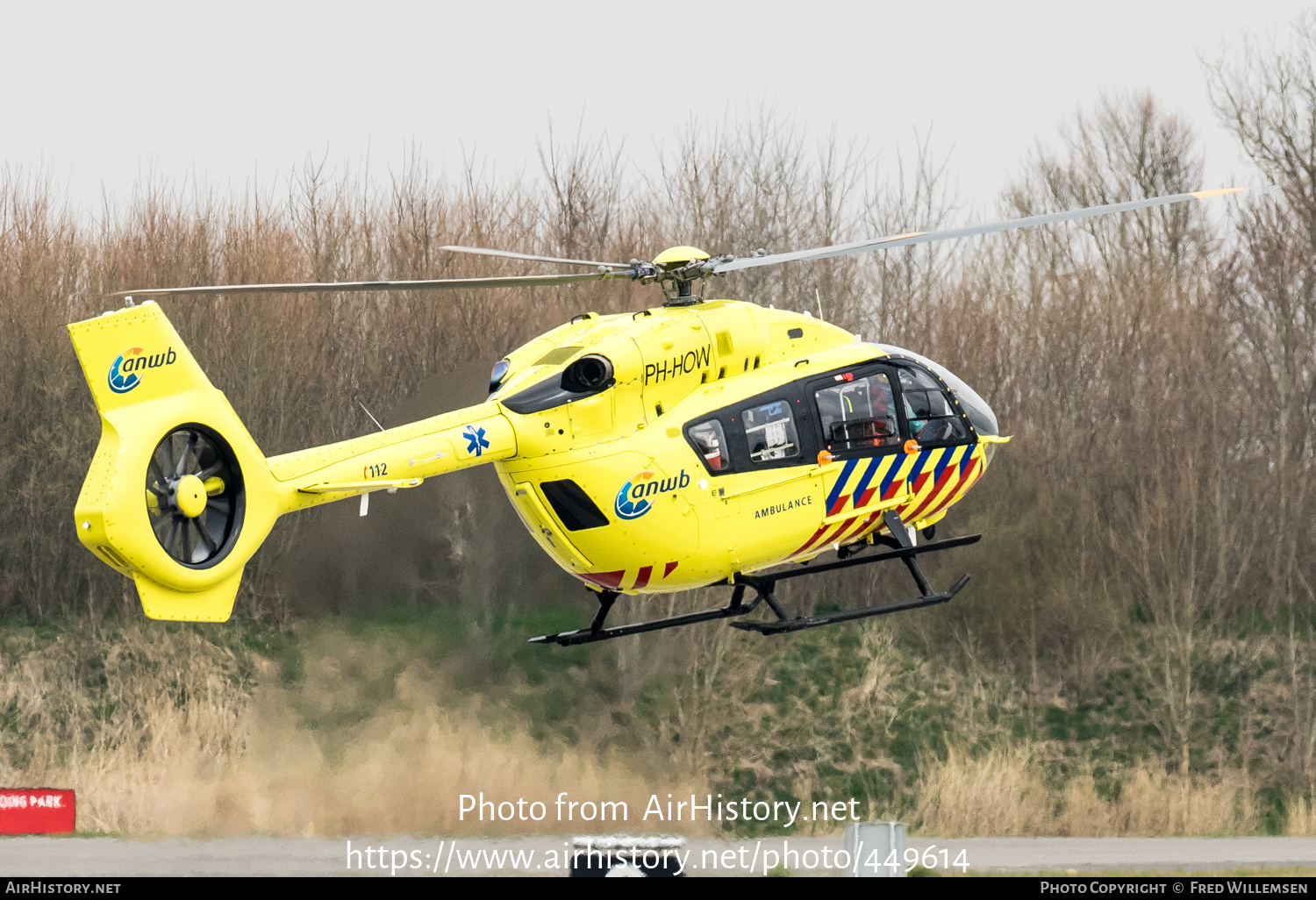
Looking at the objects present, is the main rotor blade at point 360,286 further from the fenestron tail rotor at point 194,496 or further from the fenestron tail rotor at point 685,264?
the fenestron tail rotor at point 194,496

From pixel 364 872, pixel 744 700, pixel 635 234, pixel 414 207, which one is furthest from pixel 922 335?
pixel 364 872

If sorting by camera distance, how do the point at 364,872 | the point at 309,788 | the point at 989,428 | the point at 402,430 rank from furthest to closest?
1. the point at 309,788
2. the point at 364,872
3. the point at 989,428
4. the point at 402,430

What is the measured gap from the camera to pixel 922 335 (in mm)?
29156

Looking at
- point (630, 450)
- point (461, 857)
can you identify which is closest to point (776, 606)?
point (630, 450)

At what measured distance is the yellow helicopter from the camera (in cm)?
1105

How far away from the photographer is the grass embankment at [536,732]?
894 inches

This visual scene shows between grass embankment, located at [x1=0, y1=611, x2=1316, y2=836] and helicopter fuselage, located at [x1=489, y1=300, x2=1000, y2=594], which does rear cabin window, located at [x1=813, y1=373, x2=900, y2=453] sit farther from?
grass embankment, located at [x1=0, y1=611, x2=1316, y2=836]

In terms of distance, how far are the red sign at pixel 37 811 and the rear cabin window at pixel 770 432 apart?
14.1 m

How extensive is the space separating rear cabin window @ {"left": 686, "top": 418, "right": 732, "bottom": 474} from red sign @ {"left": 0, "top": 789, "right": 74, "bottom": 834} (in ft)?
45.5

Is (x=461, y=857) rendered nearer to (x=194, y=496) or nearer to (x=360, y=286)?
(x=360, y=286)

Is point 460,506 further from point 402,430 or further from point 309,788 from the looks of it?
point 402,430

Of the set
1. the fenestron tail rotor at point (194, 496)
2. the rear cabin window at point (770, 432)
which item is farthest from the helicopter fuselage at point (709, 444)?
the fenestron tail rotor at point (194, 496)

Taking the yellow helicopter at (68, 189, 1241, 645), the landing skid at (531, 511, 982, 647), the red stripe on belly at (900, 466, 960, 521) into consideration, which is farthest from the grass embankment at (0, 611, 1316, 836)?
the red stripe on belly at (900, 466, 960, 521)

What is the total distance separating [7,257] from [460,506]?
10068mm
